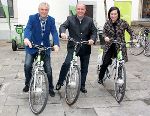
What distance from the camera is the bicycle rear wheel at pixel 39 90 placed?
18.6 ft

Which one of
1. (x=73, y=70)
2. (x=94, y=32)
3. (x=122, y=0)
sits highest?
(x=122, y=0)

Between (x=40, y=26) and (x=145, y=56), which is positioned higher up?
(x=40, y=26)

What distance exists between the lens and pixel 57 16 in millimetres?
14445

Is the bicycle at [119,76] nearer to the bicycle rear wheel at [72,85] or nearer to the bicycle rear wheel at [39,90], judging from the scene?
the bicycle rear wheel at [72,85]

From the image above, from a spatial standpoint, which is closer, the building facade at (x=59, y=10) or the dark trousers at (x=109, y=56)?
the dark trousers at (x=109, y=56)

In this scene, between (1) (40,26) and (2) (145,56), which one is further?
(2) (145,56)

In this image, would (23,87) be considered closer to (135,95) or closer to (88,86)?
(88,86)

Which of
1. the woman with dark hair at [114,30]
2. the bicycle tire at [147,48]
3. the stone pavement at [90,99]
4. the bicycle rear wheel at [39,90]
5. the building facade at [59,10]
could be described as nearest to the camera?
the bicycle rear wheel at [39,90]

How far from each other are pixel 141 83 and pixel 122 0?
20.7ft

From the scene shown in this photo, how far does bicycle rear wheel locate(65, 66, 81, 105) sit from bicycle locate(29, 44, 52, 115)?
0.56 meters

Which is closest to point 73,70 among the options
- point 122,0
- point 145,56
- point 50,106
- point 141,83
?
point 50,106

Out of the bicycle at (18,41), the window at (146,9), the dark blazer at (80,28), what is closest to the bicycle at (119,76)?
the dark blazer at (80,28)

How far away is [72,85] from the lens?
20.2 feet

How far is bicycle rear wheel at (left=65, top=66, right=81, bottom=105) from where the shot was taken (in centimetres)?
606
